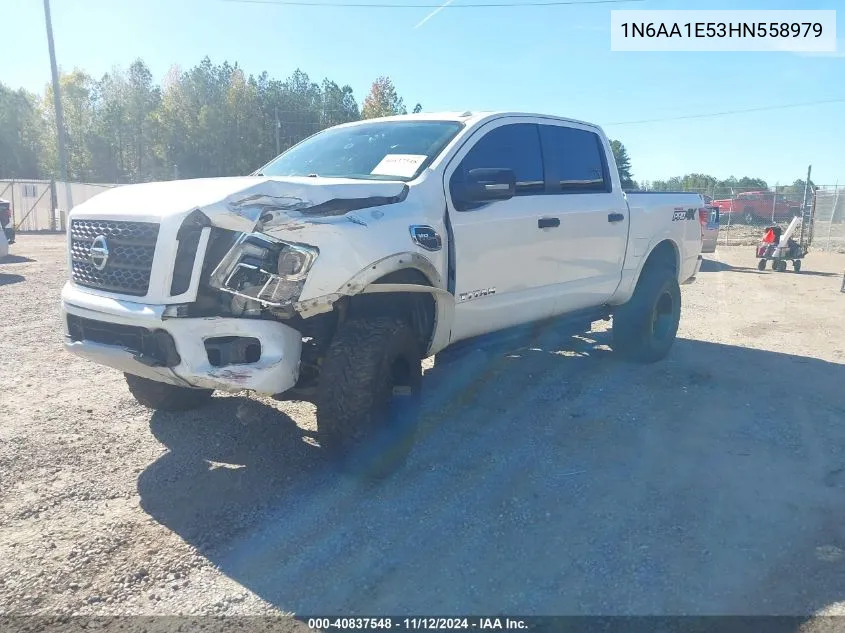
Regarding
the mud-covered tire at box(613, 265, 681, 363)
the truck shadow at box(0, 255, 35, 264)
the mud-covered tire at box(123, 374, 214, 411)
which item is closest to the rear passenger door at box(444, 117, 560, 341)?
the mud-covered tire at box(613, 265, 681, 363)

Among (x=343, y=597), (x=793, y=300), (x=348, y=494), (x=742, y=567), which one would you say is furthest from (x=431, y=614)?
(x=793, y=300)

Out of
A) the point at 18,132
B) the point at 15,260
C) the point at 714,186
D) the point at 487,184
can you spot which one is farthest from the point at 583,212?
the point at 18,132

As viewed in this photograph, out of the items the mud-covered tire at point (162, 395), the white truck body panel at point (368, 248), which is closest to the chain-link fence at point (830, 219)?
the white truck body panel at point (368, 248)

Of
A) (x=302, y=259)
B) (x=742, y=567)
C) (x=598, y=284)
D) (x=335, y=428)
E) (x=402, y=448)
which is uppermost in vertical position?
(x=302, y=259)

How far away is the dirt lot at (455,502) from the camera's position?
2.81 meters

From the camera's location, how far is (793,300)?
11039 mm

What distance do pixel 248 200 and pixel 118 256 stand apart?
87 cm

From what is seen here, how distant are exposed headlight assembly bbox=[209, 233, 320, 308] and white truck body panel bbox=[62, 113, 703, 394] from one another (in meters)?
0.04

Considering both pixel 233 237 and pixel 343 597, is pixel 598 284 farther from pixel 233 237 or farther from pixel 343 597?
pixel 343 597

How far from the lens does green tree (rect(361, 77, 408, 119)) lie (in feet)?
149

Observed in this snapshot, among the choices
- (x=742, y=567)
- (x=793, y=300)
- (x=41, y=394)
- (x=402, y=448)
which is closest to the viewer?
(x=742, y=567)

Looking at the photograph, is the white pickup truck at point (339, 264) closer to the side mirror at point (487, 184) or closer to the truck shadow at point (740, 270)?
the side mirror at point (487, 184)

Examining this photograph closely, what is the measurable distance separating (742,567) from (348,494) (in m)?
1.95

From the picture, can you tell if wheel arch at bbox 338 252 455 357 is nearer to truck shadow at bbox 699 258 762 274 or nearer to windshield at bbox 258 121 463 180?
windshield at bbox 258 121 463 180
